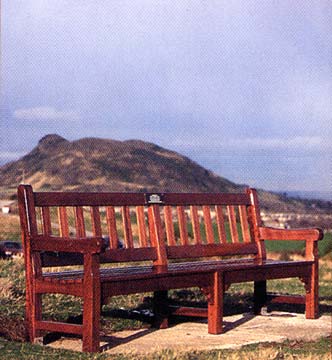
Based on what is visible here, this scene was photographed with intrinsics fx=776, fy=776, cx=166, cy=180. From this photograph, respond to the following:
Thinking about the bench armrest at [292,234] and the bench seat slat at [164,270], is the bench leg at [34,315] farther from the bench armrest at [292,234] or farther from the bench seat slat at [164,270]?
the bench armrest at [292,234]

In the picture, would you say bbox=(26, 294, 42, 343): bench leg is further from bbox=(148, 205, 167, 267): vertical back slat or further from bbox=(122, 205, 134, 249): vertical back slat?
bbox=(148, 205, 167, 267): vertical back slat

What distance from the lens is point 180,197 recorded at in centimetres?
782

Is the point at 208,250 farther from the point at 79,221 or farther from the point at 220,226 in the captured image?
the point at 79,221

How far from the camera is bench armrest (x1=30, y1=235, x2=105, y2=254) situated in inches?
230

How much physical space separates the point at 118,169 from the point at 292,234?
113 m

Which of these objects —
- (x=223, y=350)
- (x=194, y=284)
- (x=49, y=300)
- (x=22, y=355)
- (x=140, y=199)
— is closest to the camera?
(x=22, y=355)

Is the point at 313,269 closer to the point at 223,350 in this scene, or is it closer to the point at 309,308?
the point at 309,308

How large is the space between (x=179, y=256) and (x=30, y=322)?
1.86m

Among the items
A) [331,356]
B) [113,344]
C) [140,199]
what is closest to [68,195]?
[140,199]

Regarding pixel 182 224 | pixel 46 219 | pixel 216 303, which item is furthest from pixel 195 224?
pixel 46 219

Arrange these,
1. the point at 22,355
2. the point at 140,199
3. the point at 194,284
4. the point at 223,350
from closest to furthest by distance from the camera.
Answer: the point at 22,355
the point at 223,350
the point at 194,284
the point at 140,199

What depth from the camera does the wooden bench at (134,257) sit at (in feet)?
19.8

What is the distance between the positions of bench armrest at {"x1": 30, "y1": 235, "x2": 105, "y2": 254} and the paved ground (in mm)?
843

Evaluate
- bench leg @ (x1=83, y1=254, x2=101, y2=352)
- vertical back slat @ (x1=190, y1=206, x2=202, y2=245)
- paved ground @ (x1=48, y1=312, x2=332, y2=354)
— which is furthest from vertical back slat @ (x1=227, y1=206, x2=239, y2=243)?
bench leg @ (x1=83, y1=254, x2=101, y2=352)
